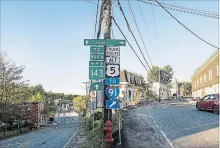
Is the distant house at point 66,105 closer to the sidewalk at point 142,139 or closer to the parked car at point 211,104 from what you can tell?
the parked car at point 211,104

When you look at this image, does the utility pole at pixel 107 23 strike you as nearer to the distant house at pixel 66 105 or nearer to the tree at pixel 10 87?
the tree at pixel 10 87

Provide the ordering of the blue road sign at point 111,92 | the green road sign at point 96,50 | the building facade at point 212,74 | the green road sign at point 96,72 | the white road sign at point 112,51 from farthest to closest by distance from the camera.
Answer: the building facade at point 212,74 → the white road sign at point 112,51 → the blue road sign at point 111,92 → the green road sign at point 96,50 → the green road sign at point 96,72

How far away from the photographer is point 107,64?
10688 mm

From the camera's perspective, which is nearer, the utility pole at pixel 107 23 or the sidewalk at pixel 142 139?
the utility pole at pixel 107 23

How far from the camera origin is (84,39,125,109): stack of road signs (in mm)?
10211

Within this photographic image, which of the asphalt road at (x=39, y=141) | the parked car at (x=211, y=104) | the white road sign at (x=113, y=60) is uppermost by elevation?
the white road sign at (x=113, y=60)

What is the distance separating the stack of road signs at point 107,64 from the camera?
33.5ft

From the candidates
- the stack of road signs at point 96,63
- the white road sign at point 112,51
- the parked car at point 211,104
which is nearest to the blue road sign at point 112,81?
the stack of road signs at point 96,63

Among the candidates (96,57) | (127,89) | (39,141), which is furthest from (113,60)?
(127,89)

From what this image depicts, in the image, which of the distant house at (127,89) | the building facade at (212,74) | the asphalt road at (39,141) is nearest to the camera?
the asphalt road at (39,141)

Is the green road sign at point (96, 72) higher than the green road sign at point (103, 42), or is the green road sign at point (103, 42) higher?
the green road sign at point (103, 42)

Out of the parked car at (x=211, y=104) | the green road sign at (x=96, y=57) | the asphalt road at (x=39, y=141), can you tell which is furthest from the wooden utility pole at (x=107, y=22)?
the asphalt road at (x=39, y=141)

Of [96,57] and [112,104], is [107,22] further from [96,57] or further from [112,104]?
[112,104]

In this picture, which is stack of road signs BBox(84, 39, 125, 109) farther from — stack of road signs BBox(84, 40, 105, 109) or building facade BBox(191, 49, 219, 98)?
building facade BBox(191, 49, 219, 98)
